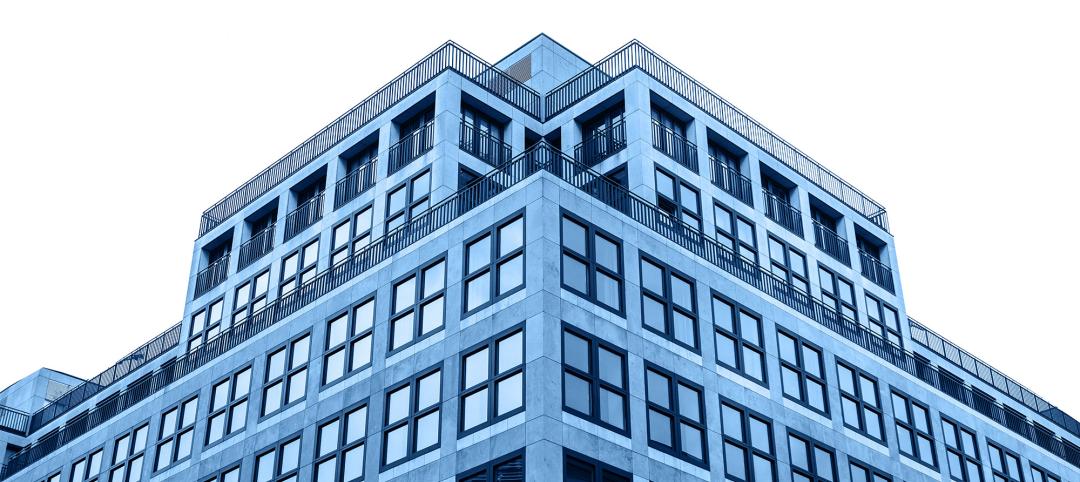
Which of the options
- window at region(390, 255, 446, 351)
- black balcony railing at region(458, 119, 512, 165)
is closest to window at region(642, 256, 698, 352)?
window at region(390, 255, 446, 351)

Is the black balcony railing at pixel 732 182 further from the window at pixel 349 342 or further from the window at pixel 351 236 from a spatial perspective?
the window at pixel 349 342

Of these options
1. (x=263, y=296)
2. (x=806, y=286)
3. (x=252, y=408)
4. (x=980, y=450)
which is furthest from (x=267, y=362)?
(x=980, y=450)

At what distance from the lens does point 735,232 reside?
55344 millimetres

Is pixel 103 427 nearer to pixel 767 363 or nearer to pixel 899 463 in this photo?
pixel 767 363

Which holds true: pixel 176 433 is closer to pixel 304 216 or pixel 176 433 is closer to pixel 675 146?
pixel 304 216

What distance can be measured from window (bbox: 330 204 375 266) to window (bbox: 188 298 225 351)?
315 inches

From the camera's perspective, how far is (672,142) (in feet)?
182

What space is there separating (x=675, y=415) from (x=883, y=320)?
22476 mm

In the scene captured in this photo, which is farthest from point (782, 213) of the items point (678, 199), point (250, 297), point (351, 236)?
point (250, 297)

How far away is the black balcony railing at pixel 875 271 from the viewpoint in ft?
207

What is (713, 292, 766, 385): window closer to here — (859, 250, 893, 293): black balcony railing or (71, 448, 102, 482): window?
(859, 250, 893, 293): black balcony railing

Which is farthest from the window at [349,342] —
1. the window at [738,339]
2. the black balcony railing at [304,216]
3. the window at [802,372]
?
the window at [802,372]

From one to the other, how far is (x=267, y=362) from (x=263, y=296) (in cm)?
814

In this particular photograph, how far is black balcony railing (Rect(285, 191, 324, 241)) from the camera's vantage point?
2288 inches
